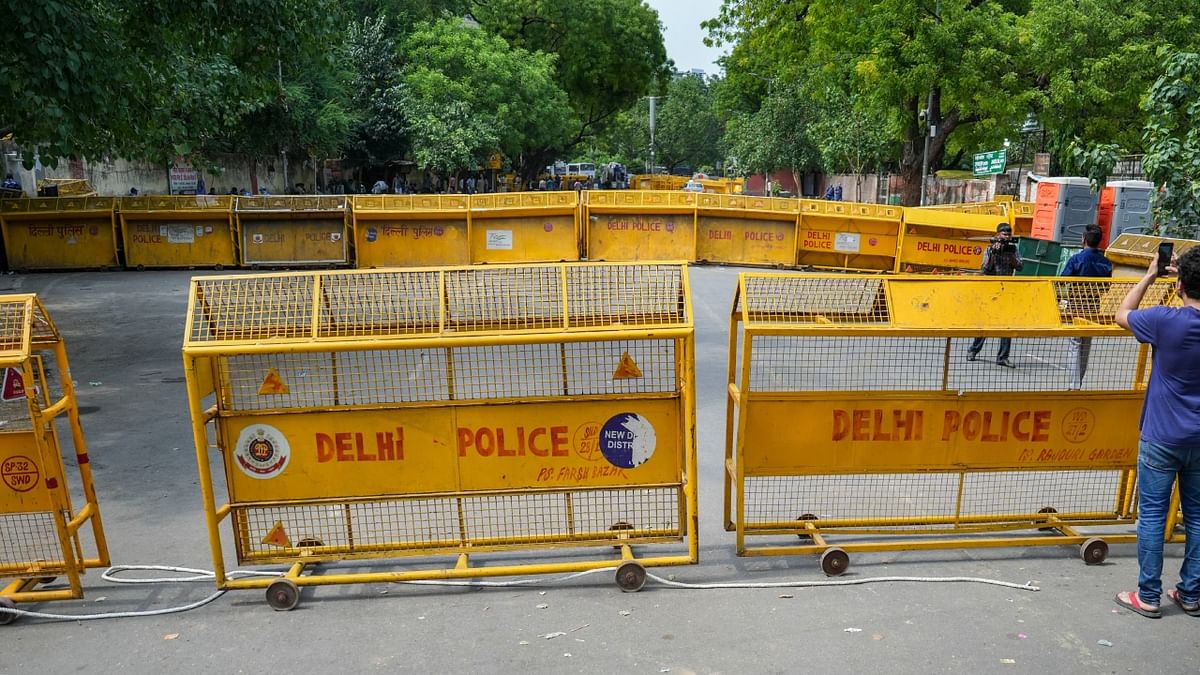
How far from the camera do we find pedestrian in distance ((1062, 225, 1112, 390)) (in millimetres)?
5215

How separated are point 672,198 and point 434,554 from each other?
14.3 m

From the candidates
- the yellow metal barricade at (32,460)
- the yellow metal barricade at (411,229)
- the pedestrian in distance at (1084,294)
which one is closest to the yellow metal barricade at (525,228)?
the yellow metal barricade at (411,229)

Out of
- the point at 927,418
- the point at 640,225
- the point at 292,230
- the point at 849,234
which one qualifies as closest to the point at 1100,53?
the point at 849,234

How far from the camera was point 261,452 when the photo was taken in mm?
4711

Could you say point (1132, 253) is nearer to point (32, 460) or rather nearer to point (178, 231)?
point (32, 460)

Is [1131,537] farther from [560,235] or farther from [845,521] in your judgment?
[560,235]

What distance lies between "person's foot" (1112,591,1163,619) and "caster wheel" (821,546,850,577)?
1.41 meters

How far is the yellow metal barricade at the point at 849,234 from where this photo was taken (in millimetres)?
17469

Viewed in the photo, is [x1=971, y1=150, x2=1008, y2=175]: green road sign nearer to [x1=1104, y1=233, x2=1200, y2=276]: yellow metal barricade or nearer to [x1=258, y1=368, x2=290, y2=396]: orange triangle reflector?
[x1=1104, y1=233, x2=1200, y2=276]: yellow metal barricade

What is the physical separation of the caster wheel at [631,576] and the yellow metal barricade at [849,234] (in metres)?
14.2

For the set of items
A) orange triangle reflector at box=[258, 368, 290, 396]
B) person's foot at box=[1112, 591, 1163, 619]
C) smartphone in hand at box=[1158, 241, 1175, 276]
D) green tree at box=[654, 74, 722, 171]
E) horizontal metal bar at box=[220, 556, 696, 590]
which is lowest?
person's foot at box=[1112, 591, 1163, 619]

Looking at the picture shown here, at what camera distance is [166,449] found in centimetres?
739

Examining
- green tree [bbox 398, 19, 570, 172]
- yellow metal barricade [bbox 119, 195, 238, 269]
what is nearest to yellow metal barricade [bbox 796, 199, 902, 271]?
yellow metal barricade [bbox 119, 195, 238, 269]

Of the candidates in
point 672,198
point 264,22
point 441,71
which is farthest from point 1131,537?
point 441,71
